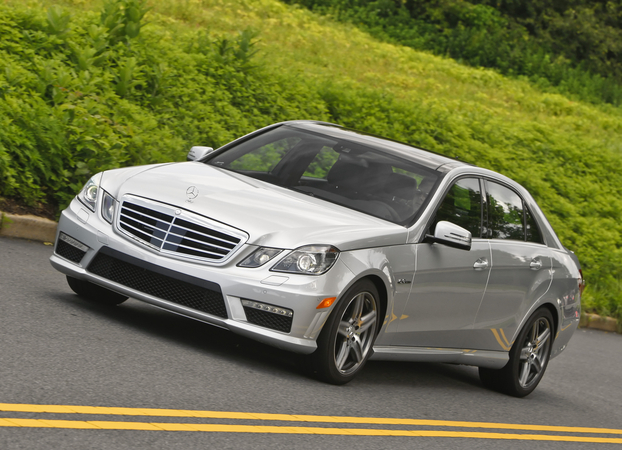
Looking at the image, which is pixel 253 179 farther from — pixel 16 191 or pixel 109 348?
pixel 16 191

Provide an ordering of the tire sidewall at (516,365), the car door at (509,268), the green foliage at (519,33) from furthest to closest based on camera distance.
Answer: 1. the green foliage at (519,33)
2. the tire sidewall at (516,365)
3. the car door at (509,268)

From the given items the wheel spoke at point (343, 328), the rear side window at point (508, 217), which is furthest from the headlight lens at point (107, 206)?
the rear side window at point (508, 217)

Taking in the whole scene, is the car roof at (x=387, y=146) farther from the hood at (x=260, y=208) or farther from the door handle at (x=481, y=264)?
the hood at (x=260, y=208)

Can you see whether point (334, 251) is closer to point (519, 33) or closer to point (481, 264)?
point (481, 264)

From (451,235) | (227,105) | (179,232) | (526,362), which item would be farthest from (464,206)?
(227,105)

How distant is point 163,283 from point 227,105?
8.71 m

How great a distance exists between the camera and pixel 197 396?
5184mm

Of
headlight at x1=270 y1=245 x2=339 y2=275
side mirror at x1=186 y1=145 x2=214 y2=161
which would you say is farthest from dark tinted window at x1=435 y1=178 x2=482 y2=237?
side mirror at x1=186 y1=145 x2=214 y2=161

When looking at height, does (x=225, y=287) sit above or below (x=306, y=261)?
below

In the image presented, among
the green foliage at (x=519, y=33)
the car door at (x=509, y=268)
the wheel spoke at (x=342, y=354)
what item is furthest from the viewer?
the green foliage at (x=519, y=33)

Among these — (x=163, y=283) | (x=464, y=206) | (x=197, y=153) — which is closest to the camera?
(x=163, y=283)

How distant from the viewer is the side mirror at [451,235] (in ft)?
21.6

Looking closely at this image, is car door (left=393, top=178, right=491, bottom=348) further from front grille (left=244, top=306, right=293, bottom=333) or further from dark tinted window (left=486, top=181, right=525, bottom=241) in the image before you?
front grille (left=244, top=306, right=293, bottom=333)

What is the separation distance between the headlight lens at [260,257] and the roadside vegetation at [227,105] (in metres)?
4.75
